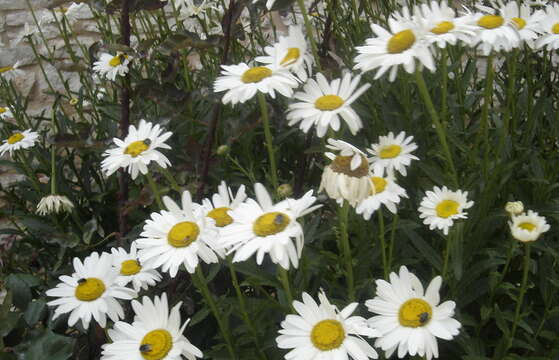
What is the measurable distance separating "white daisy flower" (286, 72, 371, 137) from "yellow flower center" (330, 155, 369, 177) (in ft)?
0.43

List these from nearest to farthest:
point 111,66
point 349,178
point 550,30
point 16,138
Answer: point 349,178 < point 550,30 < point 111,66 < point 16,138

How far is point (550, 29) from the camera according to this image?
4.48 ft

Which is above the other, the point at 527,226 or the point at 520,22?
A: the point at 520,22

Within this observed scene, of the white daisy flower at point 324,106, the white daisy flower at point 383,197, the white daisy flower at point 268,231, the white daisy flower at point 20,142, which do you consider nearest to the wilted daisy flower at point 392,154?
the white daisy flower at point 383,197

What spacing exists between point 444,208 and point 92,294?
0.72m

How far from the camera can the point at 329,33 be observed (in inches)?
66.5

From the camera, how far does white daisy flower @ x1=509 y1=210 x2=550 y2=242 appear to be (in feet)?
3.22

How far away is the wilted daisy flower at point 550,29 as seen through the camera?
52.6 inches

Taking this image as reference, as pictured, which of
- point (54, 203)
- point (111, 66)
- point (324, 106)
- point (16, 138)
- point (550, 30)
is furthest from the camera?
point (16, 138)

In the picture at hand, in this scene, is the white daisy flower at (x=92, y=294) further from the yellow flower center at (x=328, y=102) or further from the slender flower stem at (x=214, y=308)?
the yellow flower center at (x=328, y=102)

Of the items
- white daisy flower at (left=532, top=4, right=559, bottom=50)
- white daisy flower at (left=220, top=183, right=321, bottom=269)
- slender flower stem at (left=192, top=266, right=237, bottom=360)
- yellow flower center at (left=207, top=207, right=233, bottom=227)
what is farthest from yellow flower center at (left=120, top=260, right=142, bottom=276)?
white daisy flower at (left=532, top=4, right=559, bottom=50)

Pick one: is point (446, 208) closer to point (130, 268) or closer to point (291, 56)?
point (291, 56)

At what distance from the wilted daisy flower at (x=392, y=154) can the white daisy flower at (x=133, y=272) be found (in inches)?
21.3

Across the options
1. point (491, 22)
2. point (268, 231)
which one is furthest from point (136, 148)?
point (491, 22)
